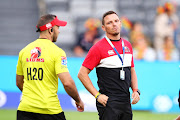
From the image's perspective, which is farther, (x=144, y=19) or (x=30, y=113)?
(x=144, y=19)

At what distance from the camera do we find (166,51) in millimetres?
15438

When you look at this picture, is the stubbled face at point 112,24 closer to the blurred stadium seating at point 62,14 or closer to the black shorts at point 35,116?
the black shorts at point 35,116

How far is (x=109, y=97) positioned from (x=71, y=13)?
40.7ft

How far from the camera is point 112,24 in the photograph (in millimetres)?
5801

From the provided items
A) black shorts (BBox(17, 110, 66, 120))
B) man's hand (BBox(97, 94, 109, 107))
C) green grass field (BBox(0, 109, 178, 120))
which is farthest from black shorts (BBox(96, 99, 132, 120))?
green grass field (BBox(0, 109, 178, 120))

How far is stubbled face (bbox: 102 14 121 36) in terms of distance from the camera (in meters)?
5.79

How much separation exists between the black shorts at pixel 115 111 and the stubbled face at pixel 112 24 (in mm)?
992

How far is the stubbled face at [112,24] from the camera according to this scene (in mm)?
5789

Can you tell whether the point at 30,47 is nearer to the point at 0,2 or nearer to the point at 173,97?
the point at 173,97

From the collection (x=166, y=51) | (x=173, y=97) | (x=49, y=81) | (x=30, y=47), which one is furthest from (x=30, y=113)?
(x=166, y=51)

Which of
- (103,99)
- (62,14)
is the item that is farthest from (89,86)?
(62,14)

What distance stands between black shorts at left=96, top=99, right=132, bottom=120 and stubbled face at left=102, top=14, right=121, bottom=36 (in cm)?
99

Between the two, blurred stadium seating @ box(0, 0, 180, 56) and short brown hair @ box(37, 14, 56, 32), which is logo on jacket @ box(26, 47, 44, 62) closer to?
short brown hair @ box(37, 14, 56, 32)

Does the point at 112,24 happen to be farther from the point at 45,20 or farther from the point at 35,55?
the point at 35,55
